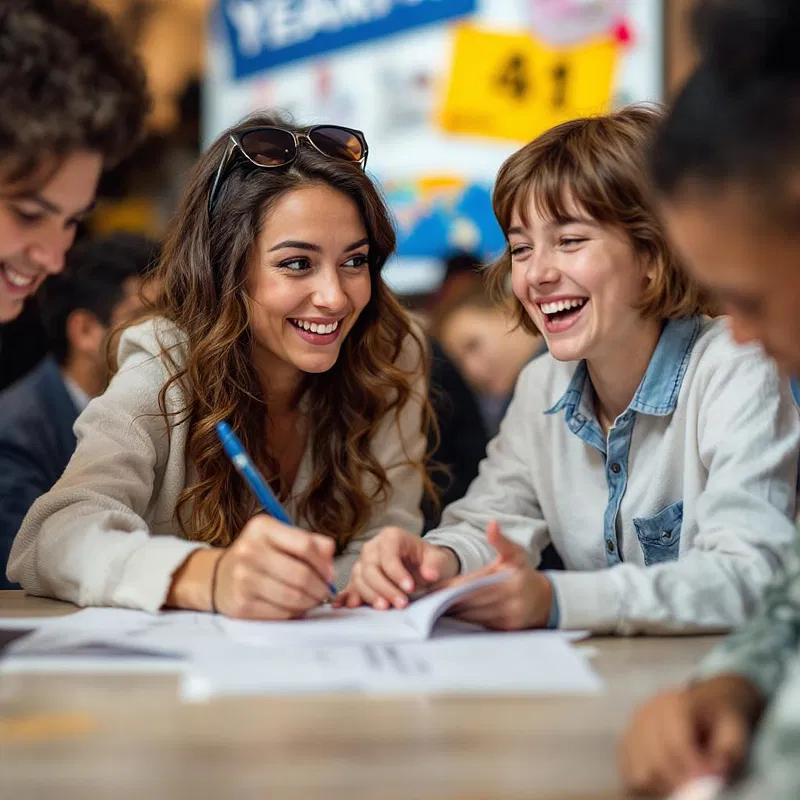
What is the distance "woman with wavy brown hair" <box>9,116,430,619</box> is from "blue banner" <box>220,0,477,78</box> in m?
2.36

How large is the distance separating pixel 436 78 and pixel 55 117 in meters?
2.97

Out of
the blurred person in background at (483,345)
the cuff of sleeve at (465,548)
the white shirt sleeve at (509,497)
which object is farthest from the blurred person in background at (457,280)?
the cuff of sleeve at (465,548)

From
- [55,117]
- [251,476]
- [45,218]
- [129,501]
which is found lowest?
[129,501]

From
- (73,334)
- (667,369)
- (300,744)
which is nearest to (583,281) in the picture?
(667,369)

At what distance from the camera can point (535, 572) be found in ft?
3.64

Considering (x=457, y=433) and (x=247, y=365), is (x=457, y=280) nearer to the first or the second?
(x=457, y=433)

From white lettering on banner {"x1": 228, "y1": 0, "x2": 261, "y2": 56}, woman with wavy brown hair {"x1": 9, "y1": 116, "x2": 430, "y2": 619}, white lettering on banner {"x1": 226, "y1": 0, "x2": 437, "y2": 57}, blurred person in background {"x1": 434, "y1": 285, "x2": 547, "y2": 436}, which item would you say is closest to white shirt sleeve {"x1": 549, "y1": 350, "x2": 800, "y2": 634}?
woman with wavy brown hair {"x1": 9, "y1": 116, "x2": 430, "y2": 619}

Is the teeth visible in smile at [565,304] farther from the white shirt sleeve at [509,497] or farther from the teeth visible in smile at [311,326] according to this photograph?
the teeth visible in smile at [311,326]

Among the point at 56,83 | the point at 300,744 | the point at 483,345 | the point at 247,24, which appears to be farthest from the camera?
the point at 247,24

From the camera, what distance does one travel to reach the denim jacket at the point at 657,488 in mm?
1116

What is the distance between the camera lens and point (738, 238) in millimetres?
750

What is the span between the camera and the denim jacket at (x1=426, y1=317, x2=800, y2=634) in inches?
43.9

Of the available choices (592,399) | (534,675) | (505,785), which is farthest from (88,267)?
(505,785)

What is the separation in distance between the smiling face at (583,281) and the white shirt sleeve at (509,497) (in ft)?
0.57
